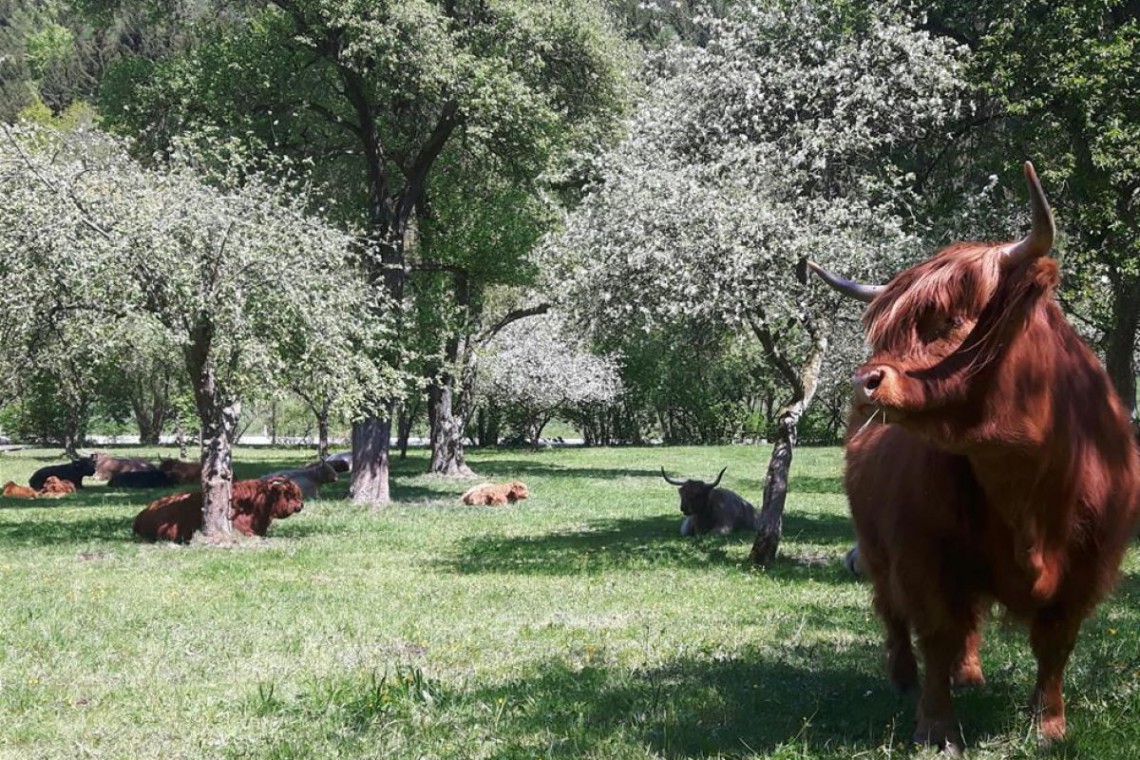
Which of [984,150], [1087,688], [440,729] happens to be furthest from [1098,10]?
[440,729]

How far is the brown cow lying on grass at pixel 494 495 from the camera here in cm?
2228

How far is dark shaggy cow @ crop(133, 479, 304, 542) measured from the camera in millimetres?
15781

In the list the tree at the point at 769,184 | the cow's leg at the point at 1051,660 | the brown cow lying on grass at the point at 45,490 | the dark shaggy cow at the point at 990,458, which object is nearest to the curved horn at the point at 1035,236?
the dark shaggy cow at the point at 990,458

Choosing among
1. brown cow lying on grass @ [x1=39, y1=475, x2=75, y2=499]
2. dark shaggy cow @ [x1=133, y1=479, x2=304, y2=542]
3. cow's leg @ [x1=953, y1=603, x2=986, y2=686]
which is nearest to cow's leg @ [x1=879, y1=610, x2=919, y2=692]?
cow's leg @ [x1=953, y1=603, x2=986, y2=686]

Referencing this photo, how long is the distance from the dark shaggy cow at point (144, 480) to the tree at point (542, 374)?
17.5 meters

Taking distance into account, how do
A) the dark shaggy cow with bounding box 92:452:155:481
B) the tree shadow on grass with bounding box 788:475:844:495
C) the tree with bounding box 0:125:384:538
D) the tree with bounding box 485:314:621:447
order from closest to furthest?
1. the tree with bounding box 0:125:384:538
2. the tree shadow on grass with bounding box 788:475:844:495
3. the dark shaggy cow with bounding box 92:452:155:481
4. the tree with bounding box 485:314:621:447

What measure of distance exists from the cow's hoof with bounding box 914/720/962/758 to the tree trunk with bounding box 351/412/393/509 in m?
18.6

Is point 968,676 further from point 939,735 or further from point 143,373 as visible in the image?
point 143,373

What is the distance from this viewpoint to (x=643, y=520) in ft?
63.0

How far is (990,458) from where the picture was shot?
4137 mm

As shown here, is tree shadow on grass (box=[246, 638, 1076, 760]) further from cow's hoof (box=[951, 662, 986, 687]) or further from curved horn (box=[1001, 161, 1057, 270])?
curved horn (box=[1001, 161, 1057, 270])

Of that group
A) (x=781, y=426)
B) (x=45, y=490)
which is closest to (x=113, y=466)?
(x=45, y=490)

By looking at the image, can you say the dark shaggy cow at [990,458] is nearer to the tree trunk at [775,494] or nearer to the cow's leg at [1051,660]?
the cow's leg at [1051,660]

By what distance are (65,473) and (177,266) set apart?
1598 cm
